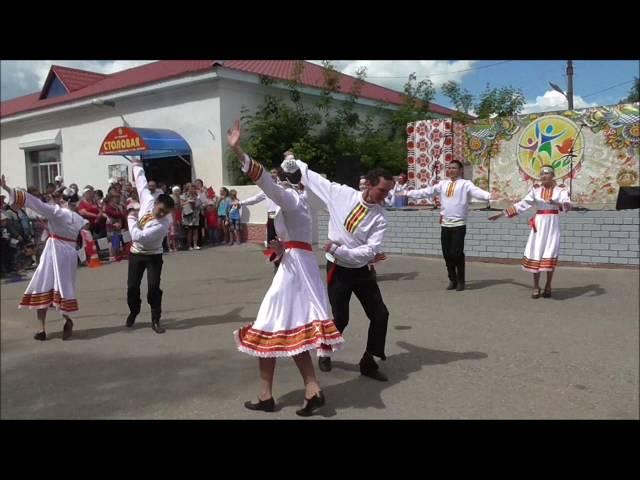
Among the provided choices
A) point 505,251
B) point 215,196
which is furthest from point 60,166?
point 505,251

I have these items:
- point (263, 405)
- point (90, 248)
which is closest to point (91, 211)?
point (90, 248)

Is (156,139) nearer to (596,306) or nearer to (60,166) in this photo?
(60,166)

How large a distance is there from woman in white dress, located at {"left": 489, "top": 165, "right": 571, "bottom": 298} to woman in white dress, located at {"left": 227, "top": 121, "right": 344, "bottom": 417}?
3383 mm

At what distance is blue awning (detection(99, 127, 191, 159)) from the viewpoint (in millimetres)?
3127

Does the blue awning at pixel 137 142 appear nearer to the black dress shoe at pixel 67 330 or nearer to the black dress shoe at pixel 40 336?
the black dress shoe at pixel 67 330

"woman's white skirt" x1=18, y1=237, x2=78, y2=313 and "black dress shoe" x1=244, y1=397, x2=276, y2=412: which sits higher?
"woman's white skirt" x1=18, y1=237, x2=78, y2=313

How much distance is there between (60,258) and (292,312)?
6.60 feet

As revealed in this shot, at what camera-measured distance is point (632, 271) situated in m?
4.84

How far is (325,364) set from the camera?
3562 mm

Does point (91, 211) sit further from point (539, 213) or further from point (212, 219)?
point (539, 213)

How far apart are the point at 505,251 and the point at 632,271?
232cm

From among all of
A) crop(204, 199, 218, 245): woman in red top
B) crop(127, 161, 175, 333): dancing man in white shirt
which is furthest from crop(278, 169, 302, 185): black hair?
crop(127, 161, 175, 333): dancing man in white shirt

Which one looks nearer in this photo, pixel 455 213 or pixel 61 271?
pixel 61 271

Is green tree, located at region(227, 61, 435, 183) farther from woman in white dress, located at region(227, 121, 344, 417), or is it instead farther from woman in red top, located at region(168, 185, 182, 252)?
woman in red top, located at region(168, 185, 182, 252)
